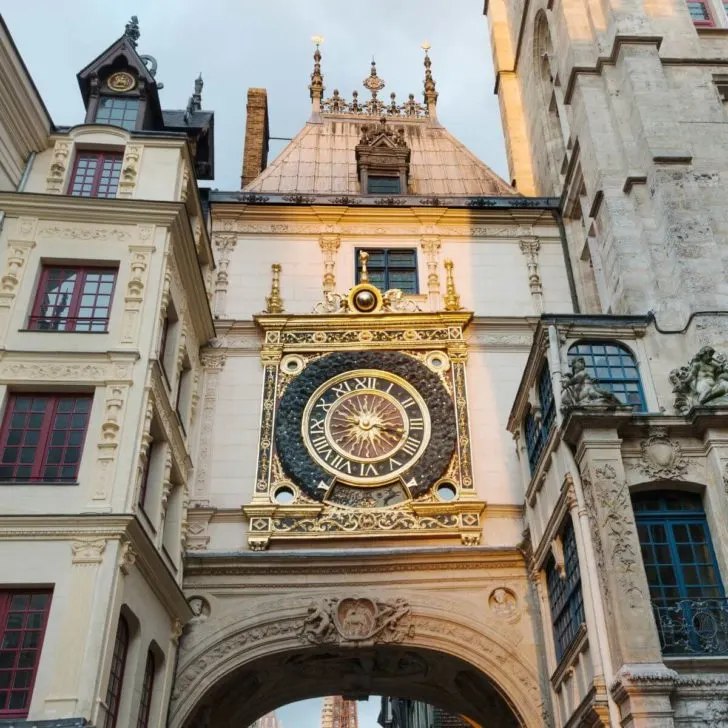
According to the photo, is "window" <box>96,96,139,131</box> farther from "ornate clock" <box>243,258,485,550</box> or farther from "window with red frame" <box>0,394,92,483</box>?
"window with red frame" <box>0,394,92,483</box>

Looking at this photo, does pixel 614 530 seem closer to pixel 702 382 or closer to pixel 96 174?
pixel 702 382

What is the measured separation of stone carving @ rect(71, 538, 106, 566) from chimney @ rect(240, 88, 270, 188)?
15.4m

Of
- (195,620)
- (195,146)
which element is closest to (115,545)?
(195,620)

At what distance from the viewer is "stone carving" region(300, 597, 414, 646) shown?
1680cm

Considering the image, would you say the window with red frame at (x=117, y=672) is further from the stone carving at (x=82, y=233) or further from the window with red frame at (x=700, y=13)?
the window with red frame at (x=700, y=13)

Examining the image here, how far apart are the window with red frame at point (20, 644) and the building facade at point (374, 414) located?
4cm

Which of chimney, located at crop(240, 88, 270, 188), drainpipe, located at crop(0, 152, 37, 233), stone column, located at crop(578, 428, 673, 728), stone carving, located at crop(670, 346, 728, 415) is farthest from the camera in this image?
chimney, located at crop(240, 88, 270, 188)

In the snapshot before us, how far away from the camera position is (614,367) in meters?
16.0

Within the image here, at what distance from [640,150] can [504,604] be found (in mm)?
9939

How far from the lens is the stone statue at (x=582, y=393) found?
1388 cm

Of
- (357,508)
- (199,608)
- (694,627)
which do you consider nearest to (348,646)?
(357,508)

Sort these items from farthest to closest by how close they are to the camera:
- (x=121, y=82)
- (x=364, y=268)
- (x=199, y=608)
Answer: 1. (x=364, y=268)
2. (x=121, y=82)
3. (x=199, y=608)

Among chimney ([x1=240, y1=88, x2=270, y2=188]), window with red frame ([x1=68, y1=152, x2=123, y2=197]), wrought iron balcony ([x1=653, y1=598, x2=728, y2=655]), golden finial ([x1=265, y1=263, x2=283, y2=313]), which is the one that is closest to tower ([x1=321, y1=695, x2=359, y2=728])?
chimney ([x1=240, y1=88, x2=270, y2=188])

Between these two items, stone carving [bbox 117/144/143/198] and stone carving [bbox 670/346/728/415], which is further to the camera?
stone carving [bbox 117/144/143/198]
